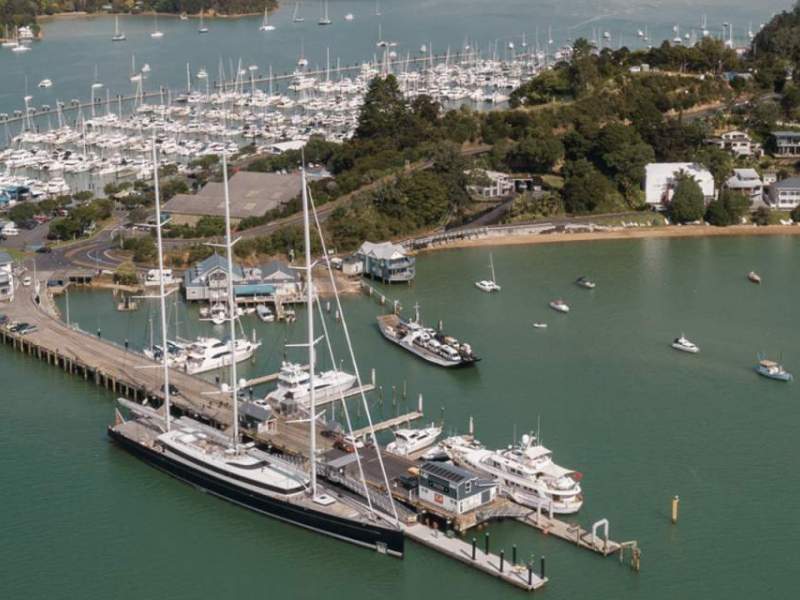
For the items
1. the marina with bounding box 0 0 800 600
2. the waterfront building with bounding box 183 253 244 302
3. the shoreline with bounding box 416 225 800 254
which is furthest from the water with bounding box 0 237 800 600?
the shoreline with bounding box 416 225 800 254

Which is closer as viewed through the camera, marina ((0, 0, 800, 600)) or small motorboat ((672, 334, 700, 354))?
marina ((0, 0, 800, 600))

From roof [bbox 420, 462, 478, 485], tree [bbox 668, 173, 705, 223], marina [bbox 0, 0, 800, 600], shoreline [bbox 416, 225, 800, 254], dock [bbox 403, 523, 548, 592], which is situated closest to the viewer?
Result: dock [bbox 403, 523, 548, 592]

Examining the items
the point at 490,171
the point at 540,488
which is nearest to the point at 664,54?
the point at 490,171

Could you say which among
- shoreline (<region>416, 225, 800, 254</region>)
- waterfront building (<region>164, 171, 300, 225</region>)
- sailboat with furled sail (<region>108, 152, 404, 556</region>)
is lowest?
sailboat with furled sail (<region>108, 152, 404, 556</region>)

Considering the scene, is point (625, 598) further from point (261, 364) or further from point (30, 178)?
point (30, 178)

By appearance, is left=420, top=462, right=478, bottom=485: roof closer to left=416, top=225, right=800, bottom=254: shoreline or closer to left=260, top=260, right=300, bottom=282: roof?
left=260, top=260, right=300, bottom=282: roof

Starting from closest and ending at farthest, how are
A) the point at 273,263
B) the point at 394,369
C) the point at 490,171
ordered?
the point at 394,369
the point at 273,263
the point at 490,171

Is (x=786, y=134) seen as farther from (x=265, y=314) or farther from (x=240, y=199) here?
(x=265, y=314)

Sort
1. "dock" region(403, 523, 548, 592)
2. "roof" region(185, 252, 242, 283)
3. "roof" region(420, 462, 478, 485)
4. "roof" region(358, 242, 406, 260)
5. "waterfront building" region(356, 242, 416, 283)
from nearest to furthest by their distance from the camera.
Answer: "dock" region(403, 523, 548, 592) < "roof" region(420, 462, 478, 485) < "roof" region(185, 252, 242, 283) < "waterfront building" region(356, 242, 416, 283) < "roof" region(358, 242, 406, 260)
